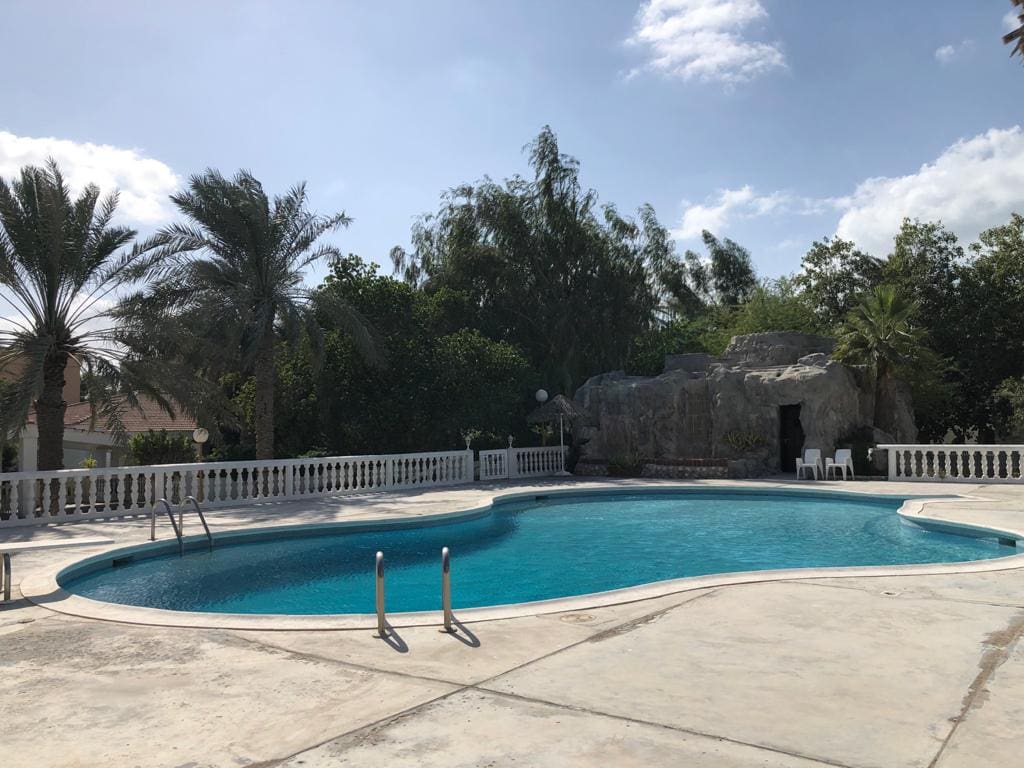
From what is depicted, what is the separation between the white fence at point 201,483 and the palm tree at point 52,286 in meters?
1.43

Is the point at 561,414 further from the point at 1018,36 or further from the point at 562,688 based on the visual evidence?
the point at 562,688

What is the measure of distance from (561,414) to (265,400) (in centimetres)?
941

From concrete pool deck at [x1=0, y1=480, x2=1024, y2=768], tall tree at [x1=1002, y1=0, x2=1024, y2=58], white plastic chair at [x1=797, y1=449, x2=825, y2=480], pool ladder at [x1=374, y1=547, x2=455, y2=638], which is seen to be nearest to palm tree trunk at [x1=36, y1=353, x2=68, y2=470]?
concrete pool deck at [x1=0, y1=480, x2=1024, y2=768]

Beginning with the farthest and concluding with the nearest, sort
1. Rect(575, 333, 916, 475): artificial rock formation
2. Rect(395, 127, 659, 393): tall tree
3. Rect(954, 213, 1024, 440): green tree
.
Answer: Rect(395, 127, 659, 393): tall tree < Rect(954, 213, 1024, 440): green tree < Rect(575, 333, 916, 475): artificial rock formation

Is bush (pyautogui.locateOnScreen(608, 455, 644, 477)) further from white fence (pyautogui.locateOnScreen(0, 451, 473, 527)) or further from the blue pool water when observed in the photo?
the blue pool water

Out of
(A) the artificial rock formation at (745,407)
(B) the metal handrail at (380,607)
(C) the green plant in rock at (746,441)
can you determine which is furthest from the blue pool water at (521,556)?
(C) the green plant in rock at (746,441)

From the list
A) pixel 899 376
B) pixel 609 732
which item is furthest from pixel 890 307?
pixel 609 732

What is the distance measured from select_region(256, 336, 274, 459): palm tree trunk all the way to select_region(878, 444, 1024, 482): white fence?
16.5m

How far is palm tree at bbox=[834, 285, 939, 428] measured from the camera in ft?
76.7

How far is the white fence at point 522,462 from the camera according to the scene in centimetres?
2370

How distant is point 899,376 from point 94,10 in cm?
2391

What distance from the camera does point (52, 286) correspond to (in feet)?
51.5

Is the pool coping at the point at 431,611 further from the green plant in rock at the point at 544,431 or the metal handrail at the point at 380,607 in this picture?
the green plant in rock at the point at 544,431

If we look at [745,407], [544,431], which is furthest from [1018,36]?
[544,431]
